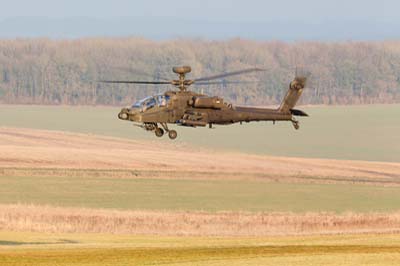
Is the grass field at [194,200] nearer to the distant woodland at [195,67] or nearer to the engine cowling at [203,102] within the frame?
the engine cowling at [203,102]

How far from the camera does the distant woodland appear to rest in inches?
6388

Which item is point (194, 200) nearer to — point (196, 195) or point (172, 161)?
point (196, 195)

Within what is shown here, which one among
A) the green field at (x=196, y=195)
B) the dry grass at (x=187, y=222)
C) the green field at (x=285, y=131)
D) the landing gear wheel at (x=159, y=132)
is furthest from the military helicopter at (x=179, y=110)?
the green field at (x=285, y=131)

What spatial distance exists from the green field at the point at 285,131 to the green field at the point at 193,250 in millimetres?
53681

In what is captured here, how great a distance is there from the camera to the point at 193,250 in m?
39.3

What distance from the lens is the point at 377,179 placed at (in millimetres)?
77562

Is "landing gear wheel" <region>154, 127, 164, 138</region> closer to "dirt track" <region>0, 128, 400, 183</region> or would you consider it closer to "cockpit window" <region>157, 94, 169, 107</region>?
"cockpit window" <region>157, 94, 169, 107</region>

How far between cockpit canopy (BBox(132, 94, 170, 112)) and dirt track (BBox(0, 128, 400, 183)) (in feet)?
133

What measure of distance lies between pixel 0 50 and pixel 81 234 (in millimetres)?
132870


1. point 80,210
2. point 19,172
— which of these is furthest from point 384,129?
point 80,210

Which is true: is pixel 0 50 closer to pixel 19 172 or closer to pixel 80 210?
pixel 19 172

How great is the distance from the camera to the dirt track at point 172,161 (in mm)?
79562

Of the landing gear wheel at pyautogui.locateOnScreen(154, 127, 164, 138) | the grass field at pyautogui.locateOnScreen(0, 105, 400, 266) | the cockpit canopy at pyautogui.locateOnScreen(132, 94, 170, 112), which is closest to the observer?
the landing gear wheel at pyautogui.locateOnScreen(154, 127, 164, 138)

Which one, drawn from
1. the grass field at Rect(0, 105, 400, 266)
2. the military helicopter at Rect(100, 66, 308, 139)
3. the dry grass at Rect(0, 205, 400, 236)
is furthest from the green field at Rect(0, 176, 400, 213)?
the military helicopter at Rect(100, 66, 308, 139)
